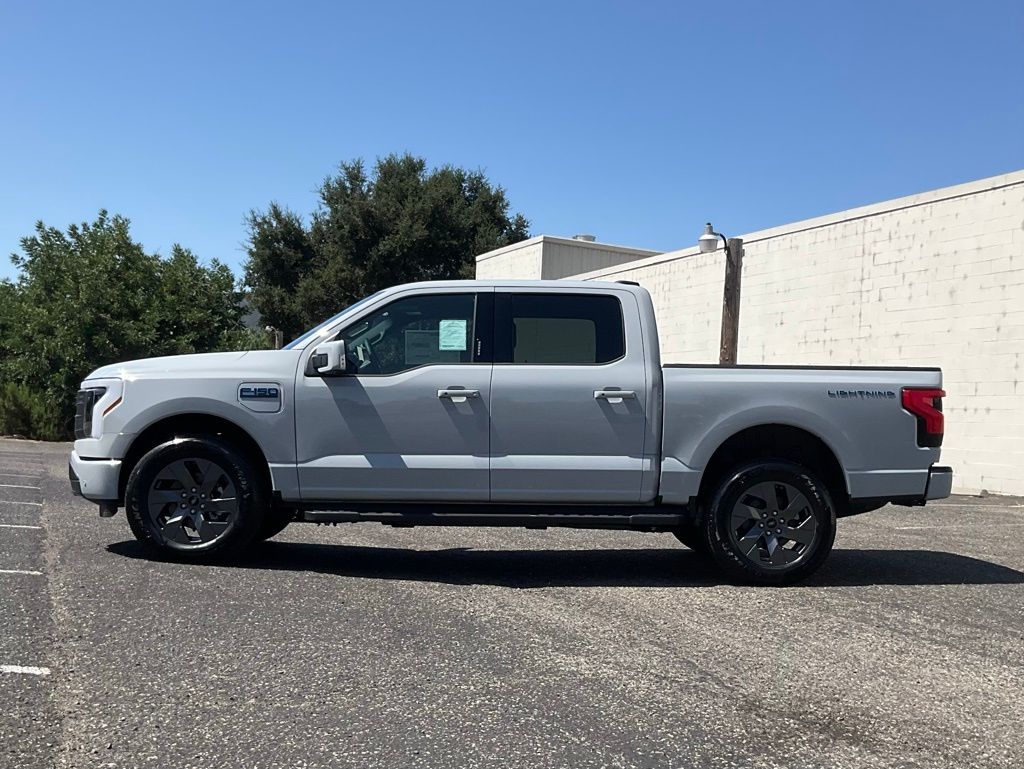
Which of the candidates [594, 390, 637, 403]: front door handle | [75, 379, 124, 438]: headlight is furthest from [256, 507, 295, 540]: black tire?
[594, 390, 637, 403]: front door handle

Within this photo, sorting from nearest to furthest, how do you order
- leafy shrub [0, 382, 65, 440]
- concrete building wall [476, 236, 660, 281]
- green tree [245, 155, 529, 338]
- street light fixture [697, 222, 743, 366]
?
street light fixture [697, 222, 743, 366] < leafy shrub [0, 382, 65, 440] < concrete building wall [476, 236, 660, 281] < green tree [245, 155, 529, 338]

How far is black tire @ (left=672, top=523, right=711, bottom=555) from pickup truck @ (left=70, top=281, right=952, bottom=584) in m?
0.29

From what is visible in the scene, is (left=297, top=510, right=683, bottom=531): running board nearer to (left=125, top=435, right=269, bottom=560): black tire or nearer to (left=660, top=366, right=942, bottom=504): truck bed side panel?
(left=660, top=366, right=942, bottom=504): truck bed side panel

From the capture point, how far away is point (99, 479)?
6500mm

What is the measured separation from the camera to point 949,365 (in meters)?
13.6

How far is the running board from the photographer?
248 inches

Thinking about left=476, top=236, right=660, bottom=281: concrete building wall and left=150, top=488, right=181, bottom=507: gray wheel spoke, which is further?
left=476, top=236, right=660, bottom=281: concrete building wall

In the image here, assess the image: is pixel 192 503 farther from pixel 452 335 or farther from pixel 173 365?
pixel 452 335

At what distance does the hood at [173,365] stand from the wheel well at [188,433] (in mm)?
330

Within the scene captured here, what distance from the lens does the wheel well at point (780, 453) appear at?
21.7ft

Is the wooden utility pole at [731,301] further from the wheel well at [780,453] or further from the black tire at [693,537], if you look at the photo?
the wheel well at [780,453]

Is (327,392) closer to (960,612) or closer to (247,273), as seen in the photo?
(960,612)

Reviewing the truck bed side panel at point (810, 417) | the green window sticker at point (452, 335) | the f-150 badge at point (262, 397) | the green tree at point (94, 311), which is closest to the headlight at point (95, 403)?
the f-150 badge at point (262, 397)

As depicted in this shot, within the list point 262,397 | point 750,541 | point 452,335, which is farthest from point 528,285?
point 750,541
